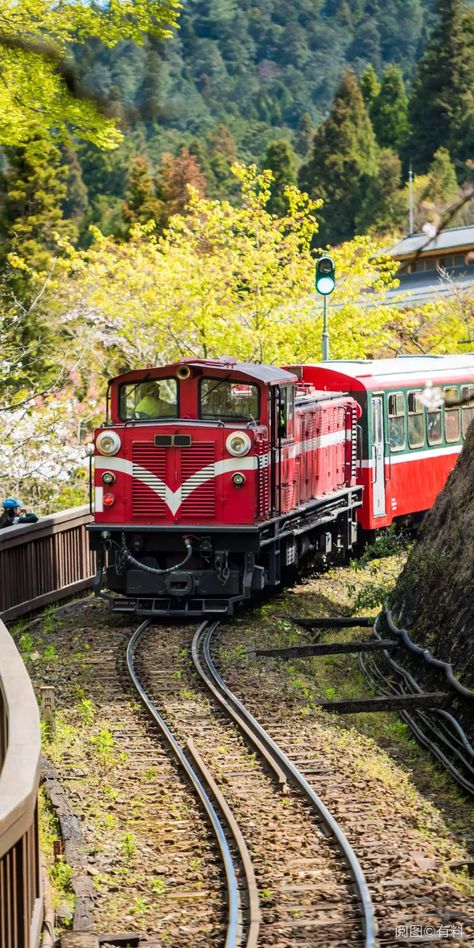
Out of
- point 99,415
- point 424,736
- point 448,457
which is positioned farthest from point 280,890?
point 99,415

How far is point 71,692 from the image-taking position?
12.5 m

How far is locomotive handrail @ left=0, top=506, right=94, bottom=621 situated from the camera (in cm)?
1581

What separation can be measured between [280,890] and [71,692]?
525cm

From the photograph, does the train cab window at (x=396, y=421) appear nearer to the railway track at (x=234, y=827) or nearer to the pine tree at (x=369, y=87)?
the railway track at (x=234, y=827)

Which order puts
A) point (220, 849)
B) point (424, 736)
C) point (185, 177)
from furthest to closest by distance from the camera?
point (185, 177) < point (424, 736) < point (220, 849)

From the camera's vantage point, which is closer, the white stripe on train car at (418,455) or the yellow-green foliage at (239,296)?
the white stripe on train car at (418,455)

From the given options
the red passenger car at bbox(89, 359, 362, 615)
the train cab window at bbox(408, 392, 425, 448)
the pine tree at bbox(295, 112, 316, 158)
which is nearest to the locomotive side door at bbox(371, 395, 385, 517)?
the train cab window at bbox(408, 392, 425, 448)

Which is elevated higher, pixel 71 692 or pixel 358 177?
pixel 358 177

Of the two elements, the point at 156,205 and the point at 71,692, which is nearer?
the point at 71,692

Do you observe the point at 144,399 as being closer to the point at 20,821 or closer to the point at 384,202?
the point at 20,821

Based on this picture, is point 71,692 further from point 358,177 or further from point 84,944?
point 358,177

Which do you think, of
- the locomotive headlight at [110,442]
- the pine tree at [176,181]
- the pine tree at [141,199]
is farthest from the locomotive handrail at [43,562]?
the pine tree at [141,199]

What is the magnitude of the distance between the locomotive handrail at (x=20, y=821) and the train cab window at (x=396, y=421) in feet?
51.4

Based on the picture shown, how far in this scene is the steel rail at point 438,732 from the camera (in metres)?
10.0
